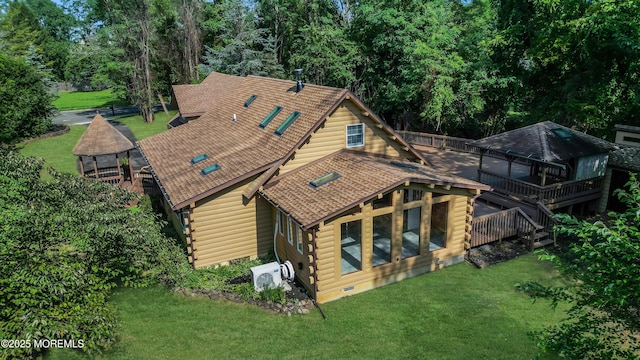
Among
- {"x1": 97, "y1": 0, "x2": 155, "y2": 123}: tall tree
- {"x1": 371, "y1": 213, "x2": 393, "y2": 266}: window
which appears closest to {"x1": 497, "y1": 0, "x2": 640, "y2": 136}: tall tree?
{"x1": 371, "y1": 213, "x2": 393, "y2": 266}: window

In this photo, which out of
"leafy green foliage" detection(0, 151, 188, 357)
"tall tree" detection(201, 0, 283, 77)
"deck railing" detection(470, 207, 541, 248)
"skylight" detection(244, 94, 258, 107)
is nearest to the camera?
"leafy green foliage" detection(0, 151, 188, 357)

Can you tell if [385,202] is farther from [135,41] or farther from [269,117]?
[135,41]

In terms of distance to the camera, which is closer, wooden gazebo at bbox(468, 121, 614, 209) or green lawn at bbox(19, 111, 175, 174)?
wooden gazebo at bbox(468, 121, 614, 209)

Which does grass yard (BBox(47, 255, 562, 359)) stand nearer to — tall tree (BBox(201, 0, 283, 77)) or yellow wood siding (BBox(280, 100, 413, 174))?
yellow wood siding (BBox(280, 100, 413, 174))

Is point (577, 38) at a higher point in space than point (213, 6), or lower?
lower

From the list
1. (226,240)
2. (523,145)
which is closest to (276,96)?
(226,240)

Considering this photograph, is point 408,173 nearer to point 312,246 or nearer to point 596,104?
point 312,246

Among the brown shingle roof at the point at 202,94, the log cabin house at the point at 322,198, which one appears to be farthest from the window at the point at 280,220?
the brown shingle roof at the point at 202,94
